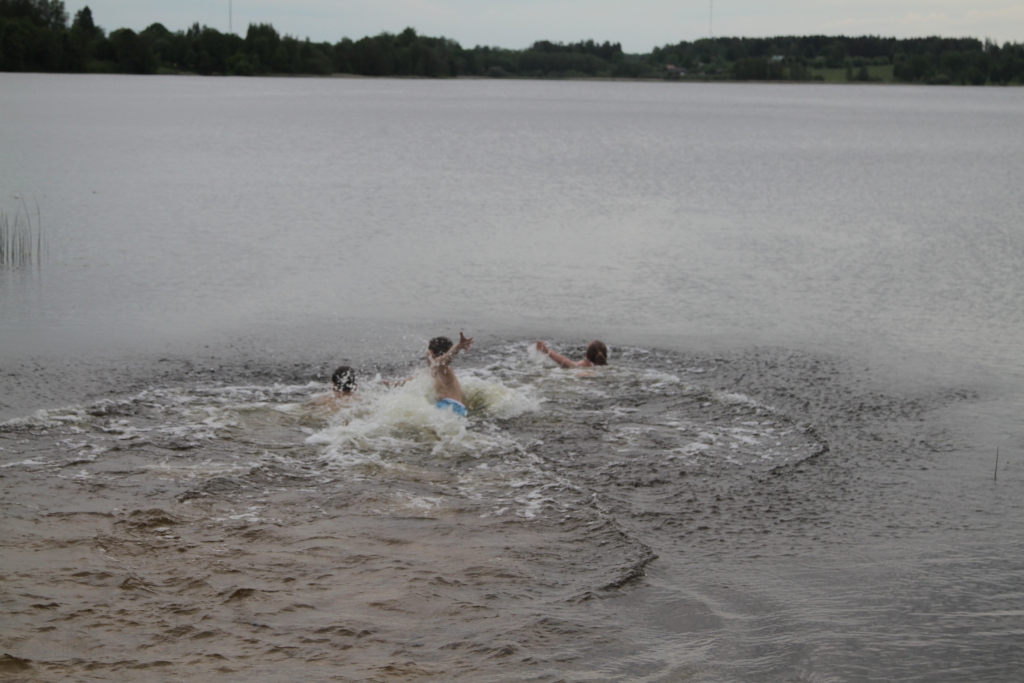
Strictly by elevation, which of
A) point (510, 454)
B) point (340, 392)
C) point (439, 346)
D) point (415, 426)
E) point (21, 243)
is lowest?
point (510, 454)

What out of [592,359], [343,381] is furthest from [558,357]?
[343,381]

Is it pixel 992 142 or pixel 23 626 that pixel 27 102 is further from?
pixel 23 626

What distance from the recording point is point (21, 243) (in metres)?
21.9

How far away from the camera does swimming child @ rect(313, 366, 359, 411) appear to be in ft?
40.9

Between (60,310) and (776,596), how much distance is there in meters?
14.8

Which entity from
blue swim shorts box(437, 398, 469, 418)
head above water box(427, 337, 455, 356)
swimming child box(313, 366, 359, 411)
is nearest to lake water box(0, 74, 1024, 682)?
blue swim shorts box(437, 398, 469, 418)

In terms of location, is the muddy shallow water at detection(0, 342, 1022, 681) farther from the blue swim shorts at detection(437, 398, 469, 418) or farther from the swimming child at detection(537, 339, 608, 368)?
the swimming child at detection(537, 339, 608, 368)

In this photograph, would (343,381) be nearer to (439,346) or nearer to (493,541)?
(439,346)

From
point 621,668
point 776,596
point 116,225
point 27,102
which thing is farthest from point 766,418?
point 27,102

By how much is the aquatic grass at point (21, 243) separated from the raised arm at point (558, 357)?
1285 cm

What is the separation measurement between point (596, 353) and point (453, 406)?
3.20 metres

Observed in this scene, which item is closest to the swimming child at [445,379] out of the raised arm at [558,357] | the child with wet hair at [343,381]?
the child with wet hair at [343,381]

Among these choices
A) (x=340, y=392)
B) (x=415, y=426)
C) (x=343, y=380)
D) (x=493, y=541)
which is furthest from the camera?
(x=340, y=392)

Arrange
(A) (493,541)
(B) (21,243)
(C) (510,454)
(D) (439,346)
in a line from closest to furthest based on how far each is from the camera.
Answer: (A) (493,541) < (C) (510,454) < (D) (439,346) < (B) (21,243)
